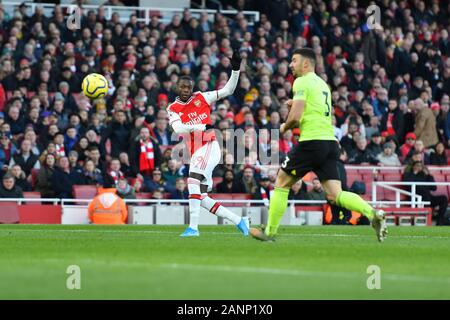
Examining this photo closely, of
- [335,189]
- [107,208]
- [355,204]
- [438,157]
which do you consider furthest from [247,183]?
[355,204]

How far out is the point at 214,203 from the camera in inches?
669

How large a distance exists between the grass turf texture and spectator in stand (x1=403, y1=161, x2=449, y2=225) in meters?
11.5

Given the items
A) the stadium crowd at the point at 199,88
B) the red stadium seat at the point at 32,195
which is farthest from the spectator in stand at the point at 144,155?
the red stadium seat at the point at 32,195

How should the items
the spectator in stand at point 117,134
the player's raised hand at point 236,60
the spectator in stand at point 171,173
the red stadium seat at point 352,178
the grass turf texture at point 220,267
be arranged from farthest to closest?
the red stadium seat at point 352,178 → the spectator in stand at point 171,173 → the spectator in stand at point 117,134 → the player's raised hand at point 236,60 → the grass turf texture at point 220,267

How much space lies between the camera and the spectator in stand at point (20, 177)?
24.9 meters

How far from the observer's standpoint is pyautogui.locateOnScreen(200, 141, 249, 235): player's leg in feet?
55.1

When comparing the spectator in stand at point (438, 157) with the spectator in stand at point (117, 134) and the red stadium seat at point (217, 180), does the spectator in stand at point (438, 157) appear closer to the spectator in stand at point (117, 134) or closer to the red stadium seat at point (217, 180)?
the red stadium seat at point (217, 180)

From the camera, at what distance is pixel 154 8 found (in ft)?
109

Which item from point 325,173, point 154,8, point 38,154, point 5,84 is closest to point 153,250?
point 325,173

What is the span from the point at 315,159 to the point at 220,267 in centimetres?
365

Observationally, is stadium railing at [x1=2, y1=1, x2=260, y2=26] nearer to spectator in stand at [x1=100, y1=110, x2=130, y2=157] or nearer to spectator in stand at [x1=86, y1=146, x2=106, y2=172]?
spectator in stand at [x1=100, y1=110, x2=130, y2=157]

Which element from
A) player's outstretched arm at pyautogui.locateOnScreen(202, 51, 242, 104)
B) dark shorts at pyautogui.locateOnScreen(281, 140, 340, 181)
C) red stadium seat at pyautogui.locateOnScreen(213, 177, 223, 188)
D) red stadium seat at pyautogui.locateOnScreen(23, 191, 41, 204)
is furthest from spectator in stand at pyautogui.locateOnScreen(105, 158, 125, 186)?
dark shorts at pyautogui.locateOnScreen(281, 140, 340, 181)

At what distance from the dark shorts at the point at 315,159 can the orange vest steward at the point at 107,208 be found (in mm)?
10277
